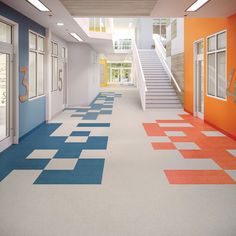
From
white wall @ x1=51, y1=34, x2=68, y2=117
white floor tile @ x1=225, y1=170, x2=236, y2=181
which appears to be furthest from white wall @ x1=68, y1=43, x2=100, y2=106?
white floor tile @ x1=225, y1=170, x2=236, y2=181

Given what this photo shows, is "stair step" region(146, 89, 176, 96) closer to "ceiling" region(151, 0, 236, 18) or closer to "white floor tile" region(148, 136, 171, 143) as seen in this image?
"white floor tile" region(148, 136, 171, 143)

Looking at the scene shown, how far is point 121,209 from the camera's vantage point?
138 inches

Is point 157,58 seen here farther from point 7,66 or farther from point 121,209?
point 121,209

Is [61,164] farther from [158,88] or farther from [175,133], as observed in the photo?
[158,88]

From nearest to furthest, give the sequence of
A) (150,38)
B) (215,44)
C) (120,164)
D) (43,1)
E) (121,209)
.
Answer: (121,209) < (120,164) < (43,1) < (215,44) < (150,38)

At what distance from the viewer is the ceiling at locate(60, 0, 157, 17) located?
20.4 feet

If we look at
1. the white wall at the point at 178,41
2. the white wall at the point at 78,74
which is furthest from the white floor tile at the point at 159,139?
the white wall at the point at 78,74

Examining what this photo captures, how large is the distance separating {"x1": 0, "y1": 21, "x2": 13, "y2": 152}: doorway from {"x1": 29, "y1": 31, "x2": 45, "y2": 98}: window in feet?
5.25

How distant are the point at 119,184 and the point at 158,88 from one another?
34.4 feet

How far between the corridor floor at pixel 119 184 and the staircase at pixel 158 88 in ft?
16.4

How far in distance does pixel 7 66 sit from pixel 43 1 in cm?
149

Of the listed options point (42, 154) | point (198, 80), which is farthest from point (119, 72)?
point (42, 154)

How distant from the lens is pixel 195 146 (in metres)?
6.71

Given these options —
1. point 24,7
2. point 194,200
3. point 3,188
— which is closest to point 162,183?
point 194,200
